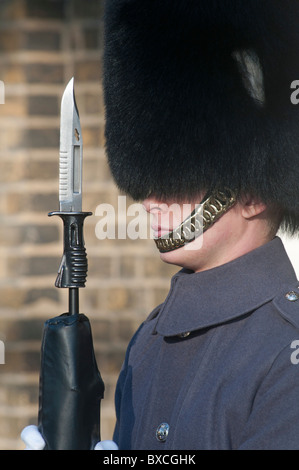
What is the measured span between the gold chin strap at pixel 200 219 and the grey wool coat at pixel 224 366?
3.9 inches

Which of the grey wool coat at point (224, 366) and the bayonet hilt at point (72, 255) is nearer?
the grey wool coat at point (224, 366)

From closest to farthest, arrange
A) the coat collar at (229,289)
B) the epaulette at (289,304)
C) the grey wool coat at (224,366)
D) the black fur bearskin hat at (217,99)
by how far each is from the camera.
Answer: the grey wool coat at (224,366) < the epaulette at (289,304) < the coat collar at (229,289) < the black fur bearskin hat at (217,99)

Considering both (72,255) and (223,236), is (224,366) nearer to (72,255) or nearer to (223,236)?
(223,236)

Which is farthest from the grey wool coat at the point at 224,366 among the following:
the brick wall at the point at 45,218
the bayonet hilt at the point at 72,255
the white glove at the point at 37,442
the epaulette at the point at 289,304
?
the brick wall at the point at 45,218

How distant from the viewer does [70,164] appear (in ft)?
6.15

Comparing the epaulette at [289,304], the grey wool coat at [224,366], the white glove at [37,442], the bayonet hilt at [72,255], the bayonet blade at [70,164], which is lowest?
the white glove at [37,442]

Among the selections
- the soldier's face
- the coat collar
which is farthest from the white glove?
the soldier's face

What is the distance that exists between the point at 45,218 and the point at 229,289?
6.22ft

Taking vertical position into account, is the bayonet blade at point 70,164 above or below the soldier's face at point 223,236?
above

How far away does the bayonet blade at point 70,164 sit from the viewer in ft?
6.13

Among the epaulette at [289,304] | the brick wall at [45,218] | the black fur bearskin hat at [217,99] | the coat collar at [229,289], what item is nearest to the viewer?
the epaulette at [289,304]

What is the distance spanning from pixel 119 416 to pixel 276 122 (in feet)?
3.13

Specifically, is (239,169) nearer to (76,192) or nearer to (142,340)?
(76,192)

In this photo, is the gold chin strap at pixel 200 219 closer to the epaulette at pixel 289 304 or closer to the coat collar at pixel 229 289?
the coat collar at pixel 229 289
